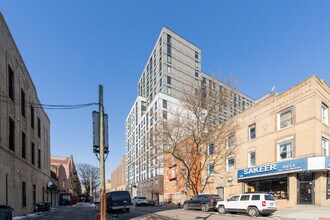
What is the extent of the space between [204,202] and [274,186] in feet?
23.9

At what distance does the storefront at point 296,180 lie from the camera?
23.6 m

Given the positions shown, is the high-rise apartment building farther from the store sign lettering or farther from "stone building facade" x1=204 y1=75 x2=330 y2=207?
the store sign lettering

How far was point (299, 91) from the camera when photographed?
26.8 metres

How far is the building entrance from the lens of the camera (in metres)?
24.5

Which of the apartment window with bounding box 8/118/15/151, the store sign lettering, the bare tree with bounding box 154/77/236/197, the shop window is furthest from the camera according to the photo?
the bare tree with bounding box 154/77/236/197

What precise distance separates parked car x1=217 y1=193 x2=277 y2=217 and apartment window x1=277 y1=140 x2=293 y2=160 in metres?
7.87

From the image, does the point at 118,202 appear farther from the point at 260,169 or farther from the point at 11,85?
the point at 260,169

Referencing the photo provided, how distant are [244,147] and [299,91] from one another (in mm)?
9570

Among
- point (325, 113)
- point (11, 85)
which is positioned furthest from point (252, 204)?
point (11, 85)

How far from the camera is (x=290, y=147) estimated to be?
27188 mm

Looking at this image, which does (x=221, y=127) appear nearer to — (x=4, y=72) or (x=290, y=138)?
(x=290, y=138)

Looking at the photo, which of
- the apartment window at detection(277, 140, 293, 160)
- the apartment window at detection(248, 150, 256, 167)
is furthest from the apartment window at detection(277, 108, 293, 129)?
the apartment window at detection(248, 150, 256, 167)

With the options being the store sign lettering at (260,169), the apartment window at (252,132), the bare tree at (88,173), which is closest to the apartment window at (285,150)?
the store sign lettering at (260,169)

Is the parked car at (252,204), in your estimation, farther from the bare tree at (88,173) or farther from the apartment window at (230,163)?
the bare tree at (88,173)
